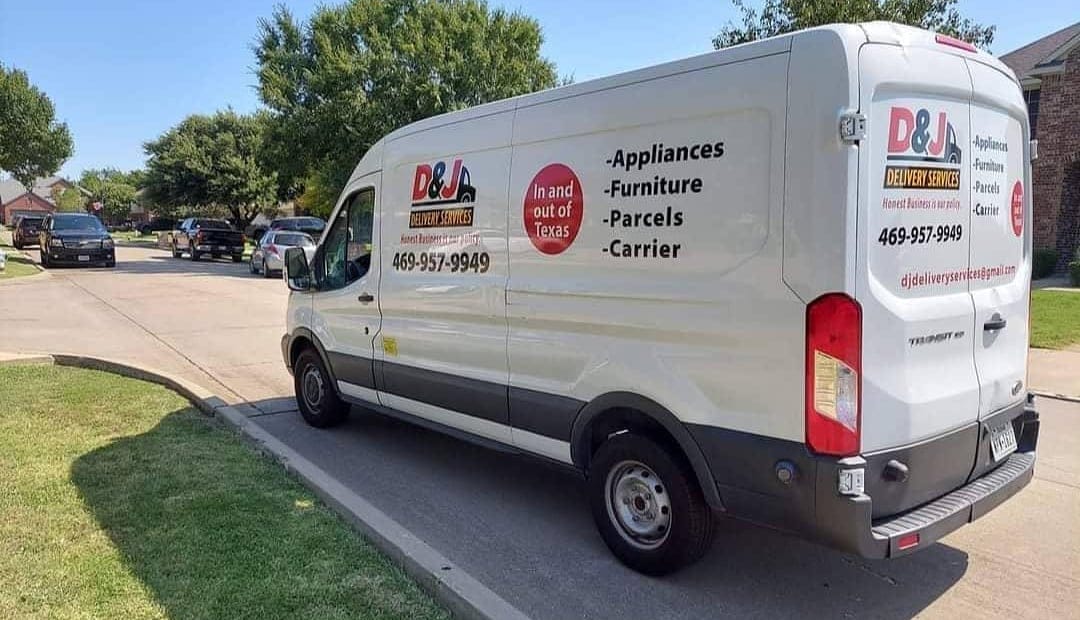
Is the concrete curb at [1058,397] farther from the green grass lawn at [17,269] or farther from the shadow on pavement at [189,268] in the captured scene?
the green grass lawn at [17,269]

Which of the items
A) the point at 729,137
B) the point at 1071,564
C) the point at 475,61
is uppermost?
the point at 475,61

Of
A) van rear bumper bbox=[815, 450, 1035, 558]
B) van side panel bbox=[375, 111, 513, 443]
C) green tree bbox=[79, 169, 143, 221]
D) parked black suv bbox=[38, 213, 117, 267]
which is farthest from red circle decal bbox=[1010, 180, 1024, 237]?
green tree bbox=[79, 169, 143, 221]

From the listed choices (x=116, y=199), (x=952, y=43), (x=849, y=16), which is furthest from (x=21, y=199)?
(x=952, y=43)

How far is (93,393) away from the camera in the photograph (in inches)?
294

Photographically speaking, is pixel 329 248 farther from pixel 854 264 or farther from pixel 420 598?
pixel 854 264

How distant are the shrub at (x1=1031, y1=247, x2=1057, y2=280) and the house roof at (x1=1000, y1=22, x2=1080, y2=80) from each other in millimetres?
5068

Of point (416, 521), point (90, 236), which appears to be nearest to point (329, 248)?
point (416, 521)

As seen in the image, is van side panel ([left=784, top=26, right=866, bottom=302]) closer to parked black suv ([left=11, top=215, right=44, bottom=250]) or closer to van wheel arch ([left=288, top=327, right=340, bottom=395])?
van wheel arch ([left=288, top=327, right=340, bottom=395])

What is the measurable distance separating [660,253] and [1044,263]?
2136 centimetres

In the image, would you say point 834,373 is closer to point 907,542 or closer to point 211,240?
point 907,542

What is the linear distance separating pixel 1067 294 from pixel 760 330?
16.5 metres

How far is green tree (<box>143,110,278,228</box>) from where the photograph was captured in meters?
48.5

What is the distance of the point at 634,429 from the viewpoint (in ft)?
13.2

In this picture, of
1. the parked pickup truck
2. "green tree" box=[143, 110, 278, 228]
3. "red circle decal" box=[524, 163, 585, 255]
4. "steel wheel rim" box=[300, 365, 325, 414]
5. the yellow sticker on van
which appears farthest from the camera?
"green tree" box=[143, 110, 278, 228]
